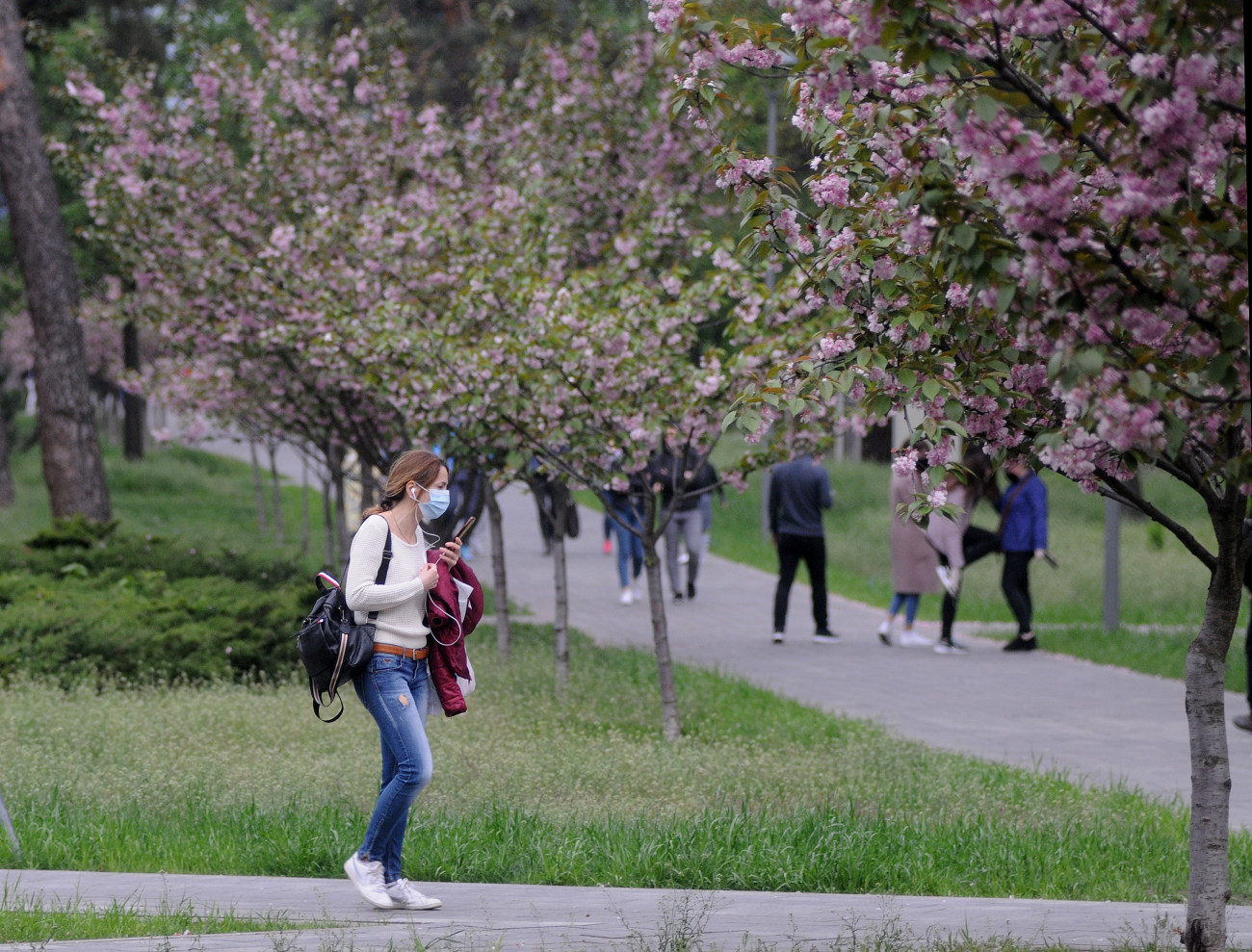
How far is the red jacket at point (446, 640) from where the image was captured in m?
5.48

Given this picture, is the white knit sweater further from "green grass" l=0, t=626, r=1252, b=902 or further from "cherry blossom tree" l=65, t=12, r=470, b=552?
"cherry blossom tree" l=65, t=12, r=470, b=552

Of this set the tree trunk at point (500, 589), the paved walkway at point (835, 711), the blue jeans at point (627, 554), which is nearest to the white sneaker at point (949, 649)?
the paved walkway at point (835, 711)

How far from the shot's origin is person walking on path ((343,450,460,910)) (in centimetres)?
529

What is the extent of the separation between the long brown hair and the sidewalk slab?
1489 mm

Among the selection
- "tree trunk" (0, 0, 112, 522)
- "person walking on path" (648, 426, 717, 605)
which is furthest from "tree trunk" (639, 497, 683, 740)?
"tree trunk" (0, 0, 112, 522)

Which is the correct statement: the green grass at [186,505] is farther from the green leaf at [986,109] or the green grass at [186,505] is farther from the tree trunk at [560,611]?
the green leaf at [986,109]

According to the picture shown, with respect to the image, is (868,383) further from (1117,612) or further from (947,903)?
(1117,612)

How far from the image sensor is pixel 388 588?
530 centimetres

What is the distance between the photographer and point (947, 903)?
5273mm

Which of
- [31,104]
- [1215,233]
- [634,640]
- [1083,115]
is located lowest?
[634,640]

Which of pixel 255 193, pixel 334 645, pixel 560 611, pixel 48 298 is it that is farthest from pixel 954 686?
pixel 48 298

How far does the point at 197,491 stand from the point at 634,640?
19445mm

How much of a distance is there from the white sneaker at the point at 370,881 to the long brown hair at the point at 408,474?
1291 millimetres

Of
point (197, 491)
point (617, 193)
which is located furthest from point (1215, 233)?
point (197, 491)
